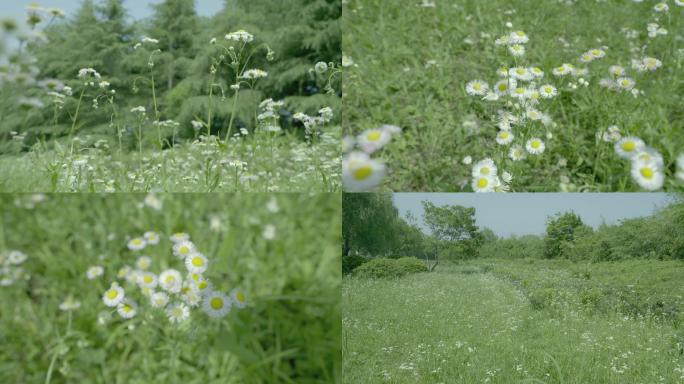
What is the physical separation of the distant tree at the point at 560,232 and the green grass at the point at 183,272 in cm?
81

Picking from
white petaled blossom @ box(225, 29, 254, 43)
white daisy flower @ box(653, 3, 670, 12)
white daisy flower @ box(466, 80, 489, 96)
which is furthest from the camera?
white daisy flower @ box(653, 3, 670, 12)

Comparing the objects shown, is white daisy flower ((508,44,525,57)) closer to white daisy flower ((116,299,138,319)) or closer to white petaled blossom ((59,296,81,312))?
white daisy flower ((116,299,138,319))

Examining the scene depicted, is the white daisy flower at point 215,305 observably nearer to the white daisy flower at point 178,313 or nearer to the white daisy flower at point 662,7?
the white daisy flower at point 178,313

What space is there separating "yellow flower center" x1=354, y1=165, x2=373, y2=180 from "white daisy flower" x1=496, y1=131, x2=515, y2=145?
0.56 m

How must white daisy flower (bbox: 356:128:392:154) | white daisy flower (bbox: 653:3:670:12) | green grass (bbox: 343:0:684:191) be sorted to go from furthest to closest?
white daisy flower (bbox: 653:3:670:12) < white daisy flower (bbox: 356:128:392:154) < green grass (bbox: 343:0:684:191)

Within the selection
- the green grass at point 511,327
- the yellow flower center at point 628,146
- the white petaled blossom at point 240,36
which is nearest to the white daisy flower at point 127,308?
the green grass at point 511,327

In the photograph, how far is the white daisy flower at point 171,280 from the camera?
2318 mm

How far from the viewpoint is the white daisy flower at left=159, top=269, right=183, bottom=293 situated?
91.3 inches

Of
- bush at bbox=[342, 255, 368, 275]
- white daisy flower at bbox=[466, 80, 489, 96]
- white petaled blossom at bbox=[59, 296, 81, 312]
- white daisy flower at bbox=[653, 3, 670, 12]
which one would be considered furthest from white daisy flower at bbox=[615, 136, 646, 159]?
white petaled blossom at bbox=[59, 296, 81, 312]

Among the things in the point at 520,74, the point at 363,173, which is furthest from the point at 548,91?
the point at 363,173

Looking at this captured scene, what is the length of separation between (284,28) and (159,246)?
1510 millimetres

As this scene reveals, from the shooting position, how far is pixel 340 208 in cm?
264

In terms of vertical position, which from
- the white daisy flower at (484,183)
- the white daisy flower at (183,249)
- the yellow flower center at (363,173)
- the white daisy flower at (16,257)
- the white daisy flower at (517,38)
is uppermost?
the white daisy flower at (517,38)

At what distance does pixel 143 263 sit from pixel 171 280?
18 centimetres
